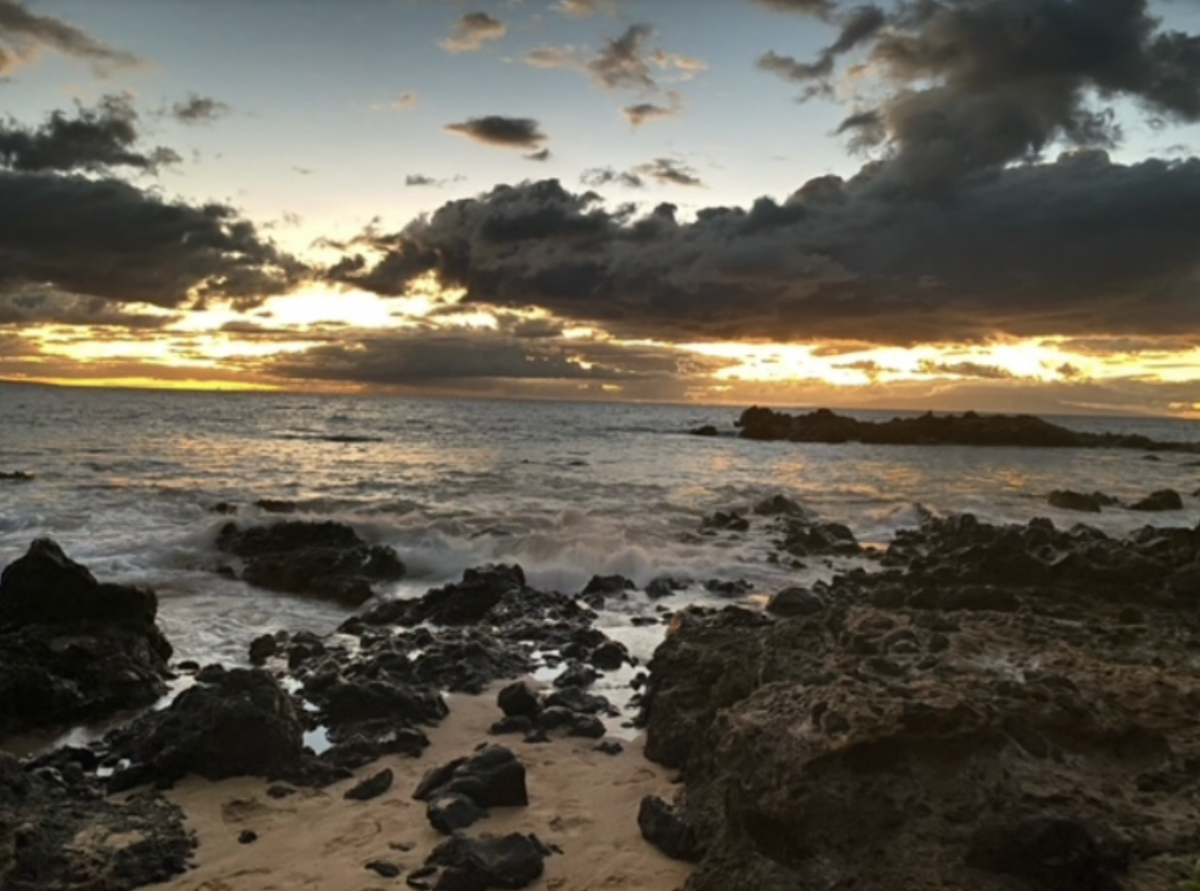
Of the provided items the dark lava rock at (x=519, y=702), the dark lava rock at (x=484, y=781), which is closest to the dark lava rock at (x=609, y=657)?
the dark lava rock at (x=519, y=702)

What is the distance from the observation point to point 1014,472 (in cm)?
5434

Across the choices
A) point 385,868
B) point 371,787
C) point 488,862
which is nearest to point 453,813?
point 385,868

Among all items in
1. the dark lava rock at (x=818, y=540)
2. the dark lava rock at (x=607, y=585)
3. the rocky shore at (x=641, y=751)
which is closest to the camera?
the rocky shore at (x=641, y=751)

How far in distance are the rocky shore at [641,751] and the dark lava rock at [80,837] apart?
1.0 inches

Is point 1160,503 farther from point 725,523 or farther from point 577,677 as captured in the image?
point 577,677

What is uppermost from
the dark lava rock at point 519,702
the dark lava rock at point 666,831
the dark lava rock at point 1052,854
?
the dark lava rock at point 1052,854

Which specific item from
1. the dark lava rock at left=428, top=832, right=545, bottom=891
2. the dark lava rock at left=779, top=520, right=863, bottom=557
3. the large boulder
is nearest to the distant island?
the dark lava rock at left=779, top=520, right=863, bottom=557

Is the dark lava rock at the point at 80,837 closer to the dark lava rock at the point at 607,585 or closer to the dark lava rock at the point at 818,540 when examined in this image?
the dark lava rock at the point at 607,585

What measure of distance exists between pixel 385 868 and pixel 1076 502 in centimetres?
3606

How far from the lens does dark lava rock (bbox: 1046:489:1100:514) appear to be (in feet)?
117

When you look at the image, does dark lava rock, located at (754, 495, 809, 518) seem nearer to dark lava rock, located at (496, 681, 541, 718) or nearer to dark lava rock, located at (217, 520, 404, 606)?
dark lava rock, located at (217, 520, 404, 606)

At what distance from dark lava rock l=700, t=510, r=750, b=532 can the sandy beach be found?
1883 cm

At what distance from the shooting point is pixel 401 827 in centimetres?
745

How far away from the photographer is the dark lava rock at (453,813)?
730cm
